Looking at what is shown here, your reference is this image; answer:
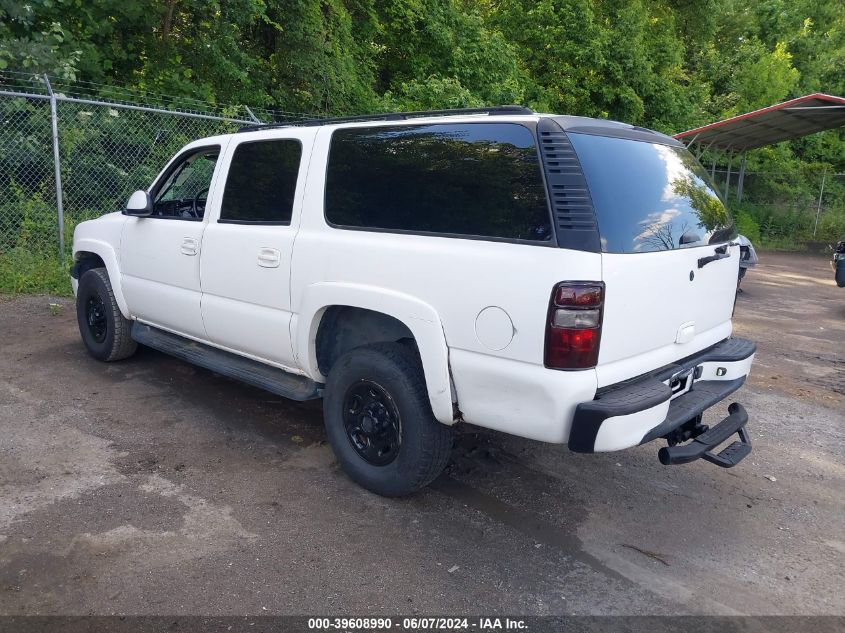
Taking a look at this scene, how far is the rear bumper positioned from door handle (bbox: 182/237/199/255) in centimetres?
296

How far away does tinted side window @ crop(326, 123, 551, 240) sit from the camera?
313cm

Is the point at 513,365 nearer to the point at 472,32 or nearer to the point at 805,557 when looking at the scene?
the point at 805,557

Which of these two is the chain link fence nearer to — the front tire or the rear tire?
the rear tire

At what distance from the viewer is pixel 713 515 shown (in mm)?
3719

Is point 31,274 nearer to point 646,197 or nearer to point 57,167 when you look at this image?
point 57,167

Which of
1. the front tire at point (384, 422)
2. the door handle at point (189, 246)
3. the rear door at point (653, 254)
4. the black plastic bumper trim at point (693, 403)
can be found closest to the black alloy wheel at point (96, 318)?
the door handle at point (189, 246)

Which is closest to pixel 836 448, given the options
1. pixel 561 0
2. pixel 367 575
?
pixel 367 575

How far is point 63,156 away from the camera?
354 inches

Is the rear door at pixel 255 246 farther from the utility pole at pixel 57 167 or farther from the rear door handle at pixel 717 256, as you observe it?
the utility pole at pixel 57 167

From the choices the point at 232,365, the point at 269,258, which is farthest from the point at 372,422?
the point at 232,365

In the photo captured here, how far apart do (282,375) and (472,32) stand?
14.1m

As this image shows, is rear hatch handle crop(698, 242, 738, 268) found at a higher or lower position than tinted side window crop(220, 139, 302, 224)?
lower

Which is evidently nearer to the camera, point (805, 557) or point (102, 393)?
point (805, 557)

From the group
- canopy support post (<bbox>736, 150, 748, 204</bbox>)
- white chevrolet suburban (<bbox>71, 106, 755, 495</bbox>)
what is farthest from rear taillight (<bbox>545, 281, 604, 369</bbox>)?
canopy support post (<bbox>736, 150, 748, 204</bbox>)
